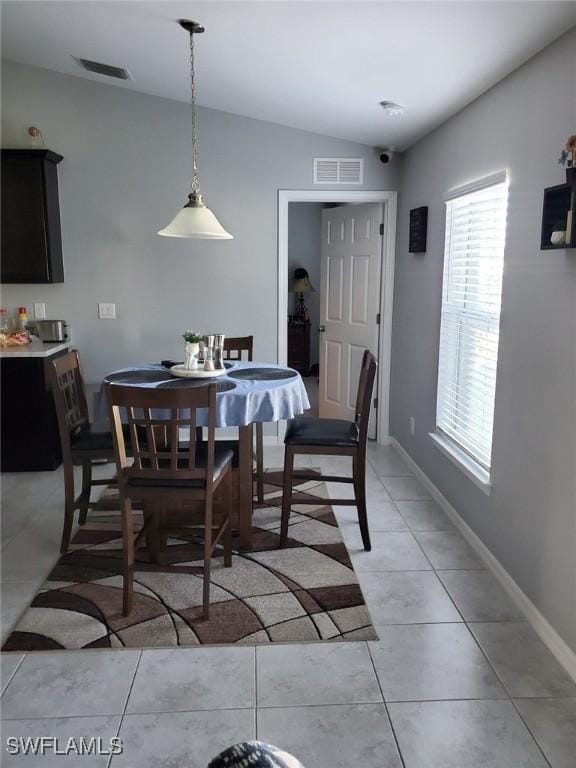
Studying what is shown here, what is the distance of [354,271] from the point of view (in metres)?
5.09

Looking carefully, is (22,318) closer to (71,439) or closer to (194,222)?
(71,439)

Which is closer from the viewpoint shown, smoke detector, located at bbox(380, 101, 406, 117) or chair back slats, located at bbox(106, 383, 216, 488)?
chair back slats, located at bbox(106, 383, 216, 488)

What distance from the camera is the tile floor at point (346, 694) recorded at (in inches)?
71.0

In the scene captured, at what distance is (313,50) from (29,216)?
7.92 feet

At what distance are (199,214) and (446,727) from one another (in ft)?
8.03

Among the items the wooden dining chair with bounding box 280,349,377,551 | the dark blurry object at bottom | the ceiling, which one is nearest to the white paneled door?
the ceiling

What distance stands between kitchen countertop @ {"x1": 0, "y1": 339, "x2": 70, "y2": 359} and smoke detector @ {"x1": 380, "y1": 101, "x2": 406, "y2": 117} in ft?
9.02

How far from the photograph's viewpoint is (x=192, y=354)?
10.5ft

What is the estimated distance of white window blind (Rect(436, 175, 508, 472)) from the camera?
2.95 meters

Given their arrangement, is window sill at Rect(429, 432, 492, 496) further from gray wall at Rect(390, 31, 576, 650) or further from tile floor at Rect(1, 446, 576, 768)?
tile floor at Rect(1, 446, 576, 768)

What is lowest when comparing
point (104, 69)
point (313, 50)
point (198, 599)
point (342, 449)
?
point (198, 599)

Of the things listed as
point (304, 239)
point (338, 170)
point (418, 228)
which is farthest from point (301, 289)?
point (418, 228)

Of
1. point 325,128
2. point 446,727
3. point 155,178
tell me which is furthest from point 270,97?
point 446,727

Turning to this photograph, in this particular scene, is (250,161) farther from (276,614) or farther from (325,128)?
(276,614)
